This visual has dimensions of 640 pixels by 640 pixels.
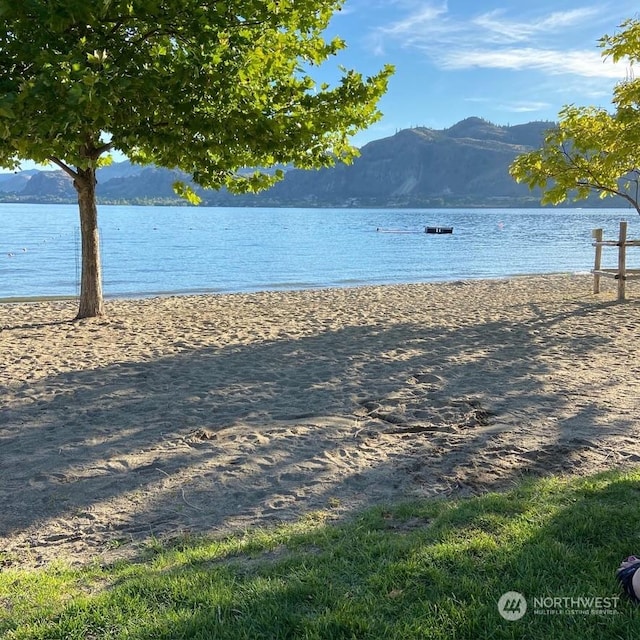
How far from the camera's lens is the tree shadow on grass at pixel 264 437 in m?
4.61

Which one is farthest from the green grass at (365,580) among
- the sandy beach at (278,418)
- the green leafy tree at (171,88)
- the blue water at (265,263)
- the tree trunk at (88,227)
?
the blue water at (265,263)

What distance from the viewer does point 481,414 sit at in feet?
22.1

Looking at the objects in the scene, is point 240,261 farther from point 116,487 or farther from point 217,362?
point 116,487

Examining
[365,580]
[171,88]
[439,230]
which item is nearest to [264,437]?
[365,580]

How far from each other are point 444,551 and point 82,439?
4.06 meters

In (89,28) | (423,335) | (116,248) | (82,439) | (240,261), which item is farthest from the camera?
(116,248)

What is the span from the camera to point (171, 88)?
8.31m

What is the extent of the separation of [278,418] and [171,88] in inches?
185

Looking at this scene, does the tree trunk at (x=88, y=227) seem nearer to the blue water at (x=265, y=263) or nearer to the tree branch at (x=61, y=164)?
the tree branch at (x=61, y=164)

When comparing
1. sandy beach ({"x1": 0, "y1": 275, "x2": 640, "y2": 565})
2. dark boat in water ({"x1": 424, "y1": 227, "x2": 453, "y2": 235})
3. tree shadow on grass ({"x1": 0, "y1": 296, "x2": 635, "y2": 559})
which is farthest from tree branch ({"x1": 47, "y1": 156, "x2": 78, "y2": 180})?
dark boat in water ({"x1": 424, "y1": 227, "x2": 453, "y2": 235})

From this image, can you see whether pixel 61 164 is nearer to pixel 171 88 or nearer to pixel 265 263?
pixel 171 88

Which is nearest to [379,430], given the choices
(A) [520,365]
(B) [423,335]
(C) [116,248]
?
(A) [520,365]

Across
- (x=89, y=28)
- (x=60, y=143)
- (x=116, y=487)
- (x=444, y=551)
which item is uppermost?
(x=89, y=28)

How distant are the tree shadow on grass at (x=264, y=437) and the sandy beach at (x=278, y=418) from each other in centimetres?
2
